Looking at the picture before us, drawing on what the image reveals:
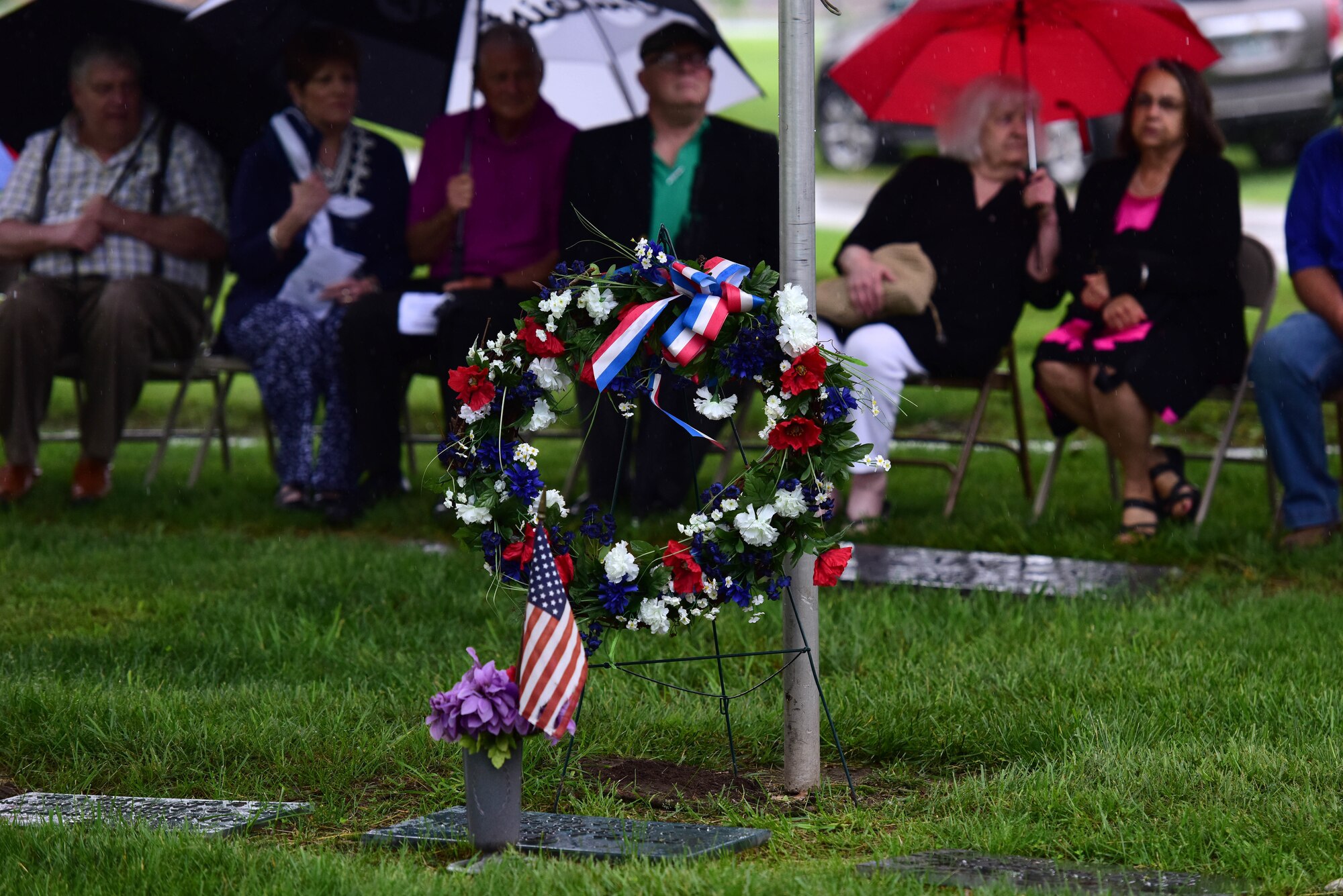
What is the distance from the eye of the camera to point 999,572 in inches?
232

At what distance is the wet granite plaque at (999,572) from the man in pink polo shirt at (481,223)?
82.4 inches

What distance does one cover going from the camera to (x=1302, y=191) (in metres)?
6.29

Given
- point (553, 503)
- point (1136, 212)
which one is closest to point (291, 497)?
point (1136, 212)

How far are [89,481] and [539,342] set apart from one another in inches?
186

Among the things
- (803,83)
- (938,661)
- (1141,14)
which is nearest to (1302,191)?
(1141,14)

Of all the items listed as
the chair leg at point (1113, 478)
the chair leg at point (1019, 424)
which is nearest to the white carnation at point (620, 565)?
the chair leg at point (1019, 424)

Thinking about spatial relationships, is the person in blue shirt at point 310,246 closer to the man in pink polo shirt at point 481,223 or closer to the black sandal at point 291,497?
the black sandal at point 291,497

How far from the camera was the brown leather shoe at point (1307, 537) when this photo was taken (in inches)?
239

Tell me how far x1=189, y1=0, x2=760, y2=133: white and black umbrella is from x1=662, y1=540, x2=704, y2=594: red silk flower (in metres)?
4.40

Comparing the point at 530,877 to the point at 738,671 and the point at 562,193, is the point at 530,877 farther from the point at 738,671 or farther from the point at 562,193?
the point at 562,193

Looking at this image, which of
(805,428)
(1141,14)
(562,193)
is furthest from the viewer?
(562,193)

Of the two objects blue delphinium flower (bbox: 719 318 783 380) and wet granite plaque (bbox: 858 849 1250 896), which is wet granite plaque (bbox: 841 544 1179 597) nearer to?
blue delphinium flower (bbox: 719 318 783 380)

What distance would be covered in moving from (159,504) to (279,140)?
1715 millimetres

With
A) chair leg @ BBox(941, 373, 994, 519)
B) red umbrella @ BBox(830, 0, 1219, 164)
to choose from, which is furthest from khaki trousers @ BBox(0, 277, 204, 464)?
chair leg @ BBox(941, 373, 994, 519)
